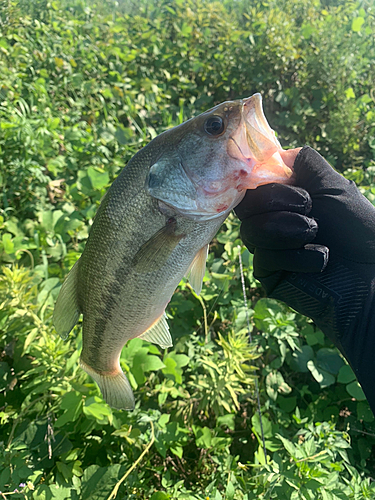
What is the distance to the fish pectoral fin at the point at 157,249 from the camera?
126 centimetres

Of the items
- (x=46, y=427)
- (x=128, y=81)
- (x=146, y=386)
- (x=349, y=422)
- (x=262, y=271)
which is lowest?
(x=349, y=422)

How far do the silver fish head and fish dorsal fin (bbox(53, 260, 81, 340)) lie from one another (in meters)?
0.56

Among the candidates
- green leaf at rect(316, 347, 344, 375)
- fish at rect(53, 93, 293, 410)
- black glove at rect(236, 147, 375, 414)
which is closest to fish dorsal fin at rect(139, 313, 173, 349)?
fish at rect(53, 93, 293, 410)

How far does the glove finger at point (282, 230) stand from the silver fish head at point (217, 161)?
13 cm

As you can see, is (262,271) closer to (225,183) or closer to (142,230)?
(225,183)

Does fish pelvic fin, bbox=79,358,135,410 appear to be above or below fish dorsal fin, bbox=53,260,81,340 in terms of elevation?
below

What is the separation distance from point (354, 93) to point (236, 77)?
1.61 meters

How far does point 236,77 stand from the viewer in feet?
15.8

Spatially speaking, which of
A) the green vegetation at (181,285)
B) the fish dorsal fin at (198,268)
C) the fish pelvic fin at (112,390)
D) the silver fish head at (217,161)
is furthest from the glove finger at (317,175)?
the fish pelvic fin at (112,390)

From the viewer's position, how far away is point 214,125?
1240mm

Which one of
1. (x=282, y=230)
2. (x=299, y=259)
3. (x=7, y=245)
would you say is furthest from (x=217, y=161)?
(x=7, y=245)

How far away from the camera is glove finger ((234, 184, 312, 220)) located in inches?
50.4

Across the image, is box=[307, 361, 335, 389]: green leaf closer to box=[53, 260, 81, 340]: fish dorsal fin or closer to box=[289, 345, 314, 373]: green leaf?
box=[289, 345, 314, 373]: green leaf

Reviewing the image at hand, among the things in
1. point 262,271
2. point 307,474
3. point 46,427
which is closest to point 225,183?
point 262,271
